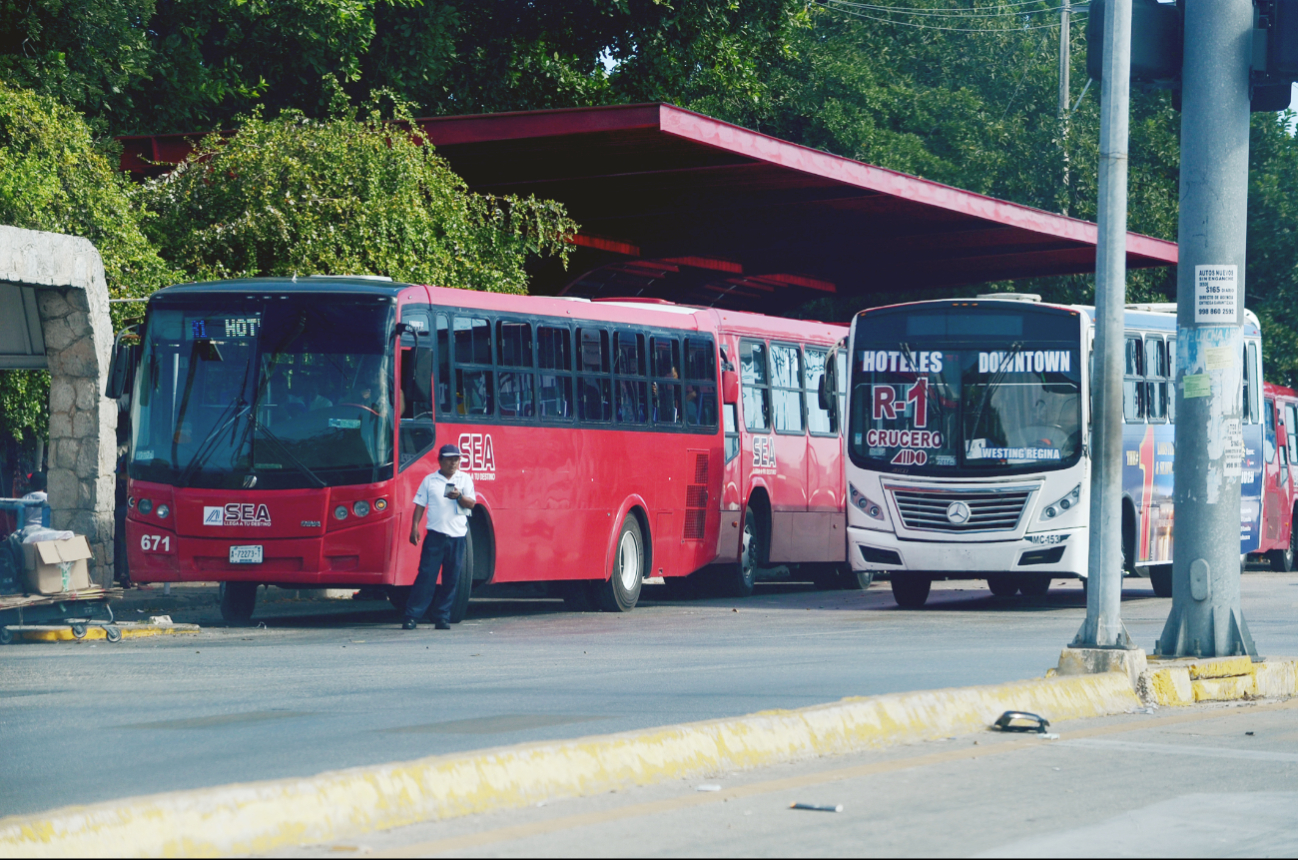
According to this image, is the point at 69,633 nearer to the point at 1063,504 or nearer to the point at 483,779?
the point at 483,779

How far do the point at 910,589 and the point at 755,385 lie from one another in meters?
3.70

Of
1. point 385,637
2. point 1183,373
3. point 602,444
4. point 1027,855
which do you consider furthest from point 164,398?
point 1027,855

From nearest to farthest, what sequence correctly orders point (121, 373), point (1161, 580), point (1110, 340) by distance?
point (1110, 340) < point (121, 373) < point (1161, 580)

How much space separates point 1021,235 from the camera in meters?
30.7

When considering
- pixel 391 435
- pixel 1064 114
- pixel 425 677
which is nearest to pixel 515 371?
pixel 391 435

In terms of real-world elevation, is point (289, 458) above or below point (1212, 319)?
below

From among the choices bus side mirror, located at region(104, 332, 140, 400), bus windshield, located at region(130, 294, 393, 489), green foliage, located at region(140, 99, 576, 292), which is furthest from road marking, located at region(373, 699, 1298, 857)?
green foliage, located at region(140, 99, 576, 292)

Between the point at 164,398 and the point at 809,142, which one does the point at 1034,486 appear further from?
the point at 809,142

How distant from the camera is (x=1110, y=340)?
1166cm

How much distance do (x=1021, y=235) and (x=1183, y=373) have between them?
18.6 m

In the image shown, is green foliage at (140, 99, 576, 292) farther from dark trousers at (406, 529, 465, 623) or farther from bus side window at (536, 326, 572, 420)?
dark trousers at (406, 529, 465, 623)

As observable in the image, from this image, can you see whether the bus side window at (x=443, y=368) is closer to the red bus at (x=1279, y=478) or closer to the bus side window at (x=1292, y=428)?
the red bus at (x=1279, y=478)

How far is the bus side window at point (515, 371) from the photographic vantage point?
61.9 feet

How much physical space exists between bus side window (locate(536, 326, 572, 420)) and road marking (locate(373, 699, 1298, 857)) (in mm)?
9549
